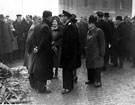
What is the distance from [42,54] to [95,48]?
1504mm

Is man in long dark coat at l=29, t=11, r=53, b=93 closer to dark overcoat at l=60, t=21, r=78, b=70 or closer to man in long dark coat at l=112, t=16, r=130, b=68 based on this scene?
dark overcoat at l=60, t=21, r=78, b=70

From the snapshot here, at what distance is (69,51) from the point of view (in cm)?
805

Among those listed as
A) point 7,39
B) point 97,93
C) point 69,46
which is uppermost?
point 69,46

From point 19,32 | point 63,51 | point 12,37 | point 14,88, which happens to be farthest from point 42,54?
point 19,32

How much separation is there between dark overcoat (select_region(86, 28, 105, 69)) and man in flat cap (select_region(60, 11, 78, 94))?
2.14 ft

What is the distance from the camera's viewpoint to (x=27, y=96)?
787 centimetres

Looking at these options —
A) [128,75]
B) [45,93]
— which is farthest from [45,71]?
[128,75]

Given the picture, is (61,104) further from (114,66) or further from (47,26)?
(114,66)

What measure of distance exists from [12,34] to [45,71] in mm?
5123

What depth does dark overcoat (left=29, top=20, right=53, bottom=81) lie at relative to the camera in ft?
25.8

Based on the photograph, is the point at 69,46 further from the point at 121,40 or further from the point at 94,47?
the point at 121,40

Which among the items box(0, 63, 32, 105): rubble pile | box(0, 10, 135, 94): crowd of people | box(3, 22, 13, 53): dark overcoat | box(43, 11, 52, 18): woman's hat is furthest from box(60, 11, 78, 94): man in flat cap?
box(3, 22, 13, 53): dark overcoat

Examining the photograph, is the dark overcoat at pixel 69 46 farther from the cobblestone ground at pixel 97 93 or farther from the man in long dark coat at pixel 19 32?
the man in long dark coat at pixel 19 32

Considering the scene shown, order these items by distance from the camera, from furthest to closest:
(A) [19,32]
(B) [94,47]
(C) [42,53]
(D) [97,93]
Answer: (A) [19,32] → (B) [94,47] → (D) [97,93] → (C) [42,53]
